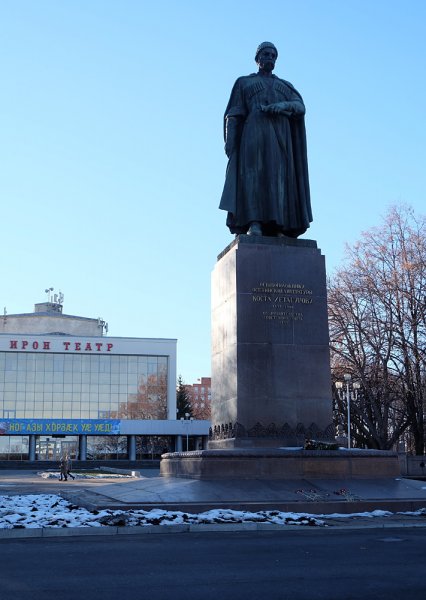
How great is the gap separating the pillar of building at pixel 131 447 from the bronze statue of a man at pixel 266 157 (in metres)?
63.6

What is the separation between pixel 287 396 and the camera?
15.7m

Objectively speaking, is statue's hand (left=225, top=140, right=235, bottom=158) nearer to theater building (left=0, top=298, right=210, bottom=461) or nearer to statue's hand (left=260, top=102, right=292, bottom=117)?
statue's hand (left=260, top=102, right=292, bottom=117)

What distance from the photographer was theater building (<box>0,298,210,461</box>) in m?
76.8

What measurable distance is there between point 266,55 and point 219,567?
45.4ft

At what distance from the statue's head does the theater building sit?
204 ft

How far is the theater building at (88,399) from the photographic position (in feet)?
252

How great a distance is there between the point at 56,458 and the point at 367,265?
44.6m

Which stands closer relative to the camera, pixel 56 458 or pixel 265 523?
pixel 265 523

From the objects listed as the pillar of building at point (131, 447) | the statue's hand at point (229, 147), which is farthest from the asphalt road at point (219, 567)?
the pillar of building at point (131, 447)

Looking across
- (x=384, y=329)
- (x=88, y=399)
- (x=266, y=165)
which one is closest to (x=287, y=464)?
(x=266, y=165)

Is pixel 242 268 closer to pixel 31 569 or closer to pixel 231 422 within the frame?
pixel 231 422

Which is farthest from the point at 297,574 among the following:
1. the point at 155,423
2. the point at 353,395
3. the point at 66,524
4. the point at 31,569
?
the point at 155,423

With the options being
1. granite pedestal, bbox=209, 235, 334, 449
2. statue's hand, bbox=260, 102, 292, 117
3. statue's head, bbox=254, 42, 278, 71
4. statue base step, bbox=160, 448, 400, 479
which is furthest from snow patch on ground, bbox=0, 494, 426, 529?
statue's head, bbox=254, 42, 278, 71

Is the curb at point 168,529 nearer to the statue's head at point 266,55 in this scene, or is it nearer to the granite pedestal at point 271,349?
the granite pedestal at point 271,349
